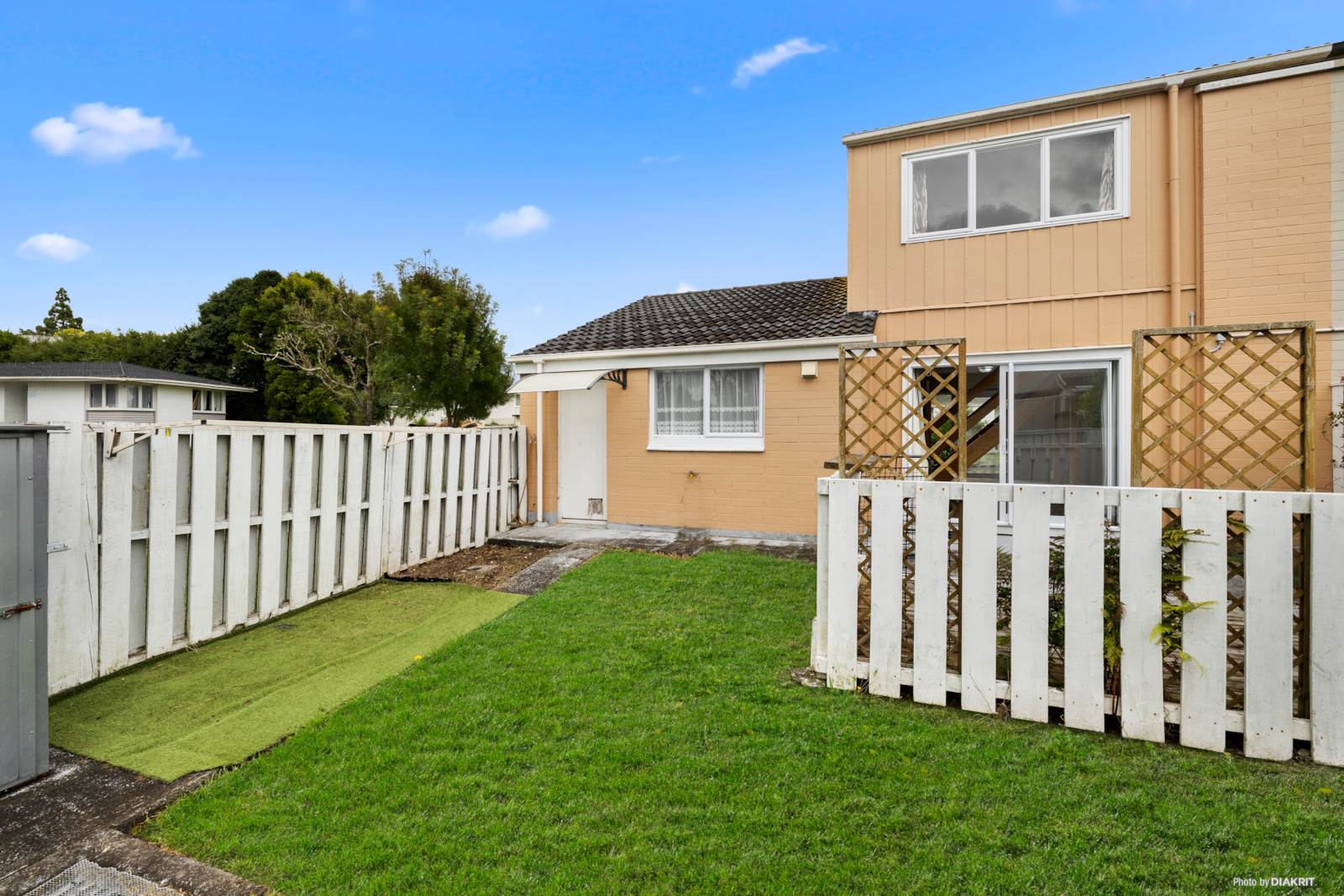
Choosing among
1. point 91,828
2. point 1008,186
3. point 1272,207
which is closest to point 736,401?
point 1008,186

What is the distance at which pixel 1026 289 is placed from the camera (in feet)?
33.9

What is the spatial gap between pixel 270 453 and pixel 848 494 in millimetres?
6387

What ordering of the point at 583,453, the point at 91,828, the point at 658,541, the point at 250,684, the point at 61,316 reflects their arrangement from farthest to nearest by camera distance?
the point at 61,316, the point at 583,453, the point at 658,541, the point at 250,684, the point at 91,828

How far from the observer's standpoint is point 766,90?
56.0ft

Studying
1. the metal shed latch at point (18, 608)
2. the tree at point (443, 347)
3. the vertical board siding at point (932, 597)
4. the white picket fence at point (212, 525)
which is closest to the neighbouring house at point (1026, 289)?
the tree at point (443, 347)

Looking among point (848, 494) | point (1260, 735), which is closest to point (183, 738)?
point (848, 494)

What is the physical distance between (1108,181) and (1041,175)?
38.4 inches

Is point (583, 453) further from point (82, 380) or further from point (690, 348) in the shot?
point (82, 380)

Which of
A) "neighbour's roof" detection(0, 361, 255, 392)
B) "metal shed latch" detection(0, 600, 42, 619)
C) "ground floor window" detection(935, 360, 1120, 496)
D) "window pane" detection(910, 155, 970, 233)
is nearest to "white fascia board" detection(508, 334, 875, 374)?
"window pane" detection(910, 155, 970, 233)

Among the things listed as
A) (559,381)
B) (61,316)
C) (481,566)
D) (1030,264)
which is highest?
(61,316)

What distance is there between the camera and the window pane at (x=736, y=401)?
40.2 feet

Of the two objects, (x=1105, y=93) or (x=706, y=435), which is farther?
(x=706, y=435)

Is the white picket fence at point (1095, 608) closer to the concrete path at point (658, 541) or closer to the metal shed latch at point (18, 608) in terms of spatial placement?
the concrete path at point (658, 541)

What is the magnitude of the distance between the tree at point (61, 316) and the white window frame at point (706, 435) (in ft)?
244
